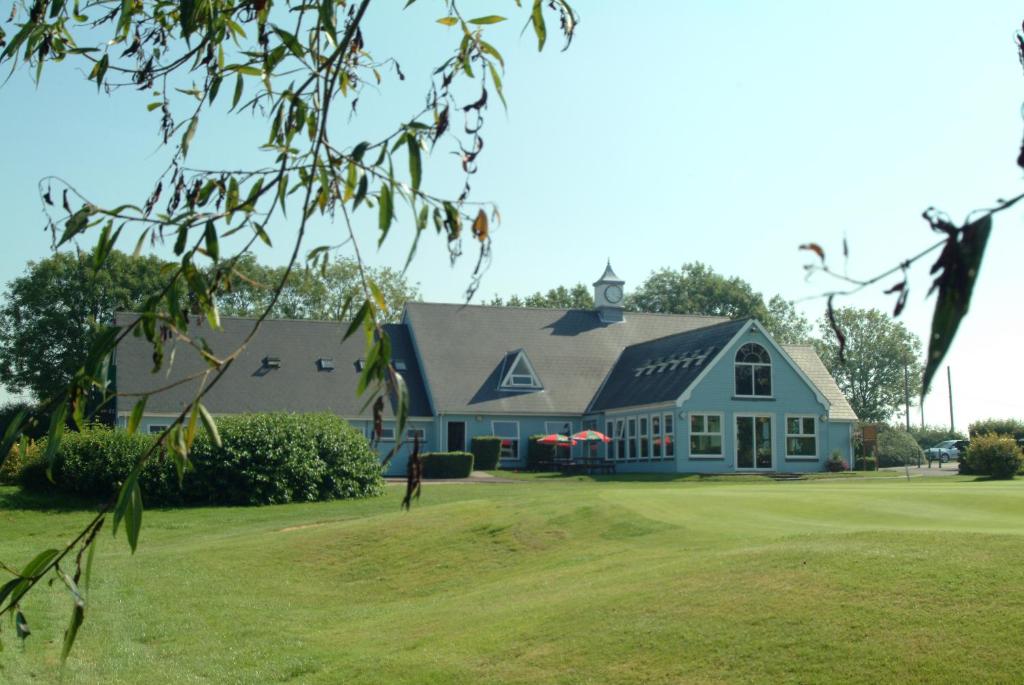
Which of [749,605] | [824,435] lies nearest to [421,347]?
[824,435]

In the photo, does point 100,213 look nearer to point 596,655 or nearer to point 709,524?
point 596,655

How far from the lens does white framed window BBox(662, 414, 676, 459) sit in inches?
1708

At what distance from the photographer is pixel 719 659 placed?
32.3 ft

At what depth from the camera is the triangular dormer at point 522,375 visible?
162 ft

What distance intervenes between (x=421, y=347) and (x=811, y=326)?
5513cm

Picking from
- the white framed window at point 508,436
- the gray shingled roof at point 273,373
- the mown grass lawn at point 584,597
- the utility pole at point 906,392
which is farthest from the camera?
the utility pole at point 906,392

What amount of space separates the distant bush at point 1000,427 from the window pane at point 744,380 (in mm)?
19367

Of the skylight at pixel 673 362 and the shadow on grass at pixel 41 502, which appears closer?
the shadow on grass at pixel 41 502

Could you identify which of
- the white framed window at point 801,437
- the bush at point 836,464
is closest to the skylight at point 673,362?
the white framed window at point 801,437

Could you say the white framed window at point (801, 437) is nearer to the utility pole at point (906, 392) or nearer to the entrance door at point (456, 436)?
the entrance door at point (456, 436)

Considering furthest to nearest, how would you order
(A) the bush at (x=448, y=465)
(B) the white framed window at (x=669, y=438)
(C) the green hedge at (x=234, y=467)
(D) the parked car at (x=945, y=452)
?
(D) the parked car at (x=945, y=452) → (B) the white framed window at (x=669, y=438) → (A) the bush at (x=448, y=465) → (C) the green hedge at (x=234, y=467)

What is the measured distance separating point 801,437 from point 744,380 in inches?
136

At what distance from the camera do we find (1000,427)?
59250 mm

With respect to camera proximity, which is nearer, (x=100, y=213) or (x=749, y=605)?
(x=100, y=213)
